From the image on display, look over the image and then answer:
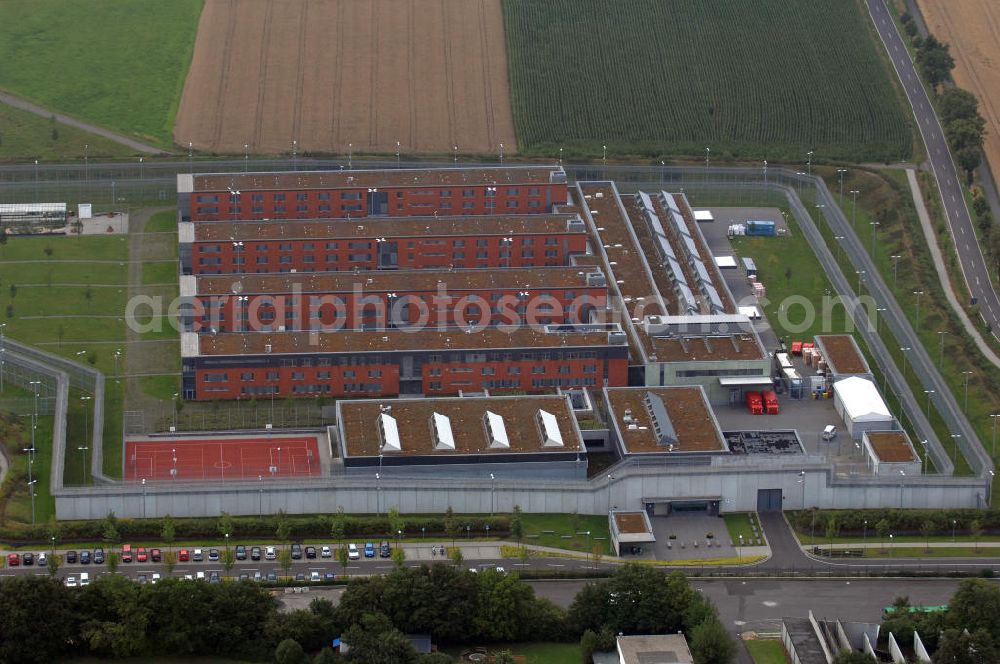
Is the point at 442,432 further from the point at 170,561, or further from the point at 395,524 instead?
the point at 170,561

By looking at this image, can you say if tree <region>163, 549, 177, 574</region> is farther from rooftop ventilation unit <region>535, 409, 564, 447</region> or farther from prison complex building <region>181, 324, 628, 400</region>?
rooftop ventilation unit <region>535, 409, 564, 447</region>

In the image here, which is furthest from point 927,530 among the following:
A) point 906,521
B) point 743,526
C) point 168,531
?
point 168,531

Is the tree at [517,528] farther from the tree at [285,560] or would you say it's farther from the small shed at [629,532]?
the tree at [285,560]

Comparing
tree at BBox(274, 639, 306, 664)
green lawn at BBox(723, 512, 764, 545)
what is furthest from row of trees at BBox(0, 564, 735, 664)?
green lawn at BBox(723, 512, 764, 545)

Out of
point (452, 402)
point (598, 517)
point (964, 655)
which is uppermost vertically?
point (452, 402)

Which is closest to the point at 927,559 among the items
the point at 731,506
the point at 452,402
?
the point at 731,506

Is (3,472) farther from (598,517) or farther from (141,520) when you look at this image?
(598,517)
